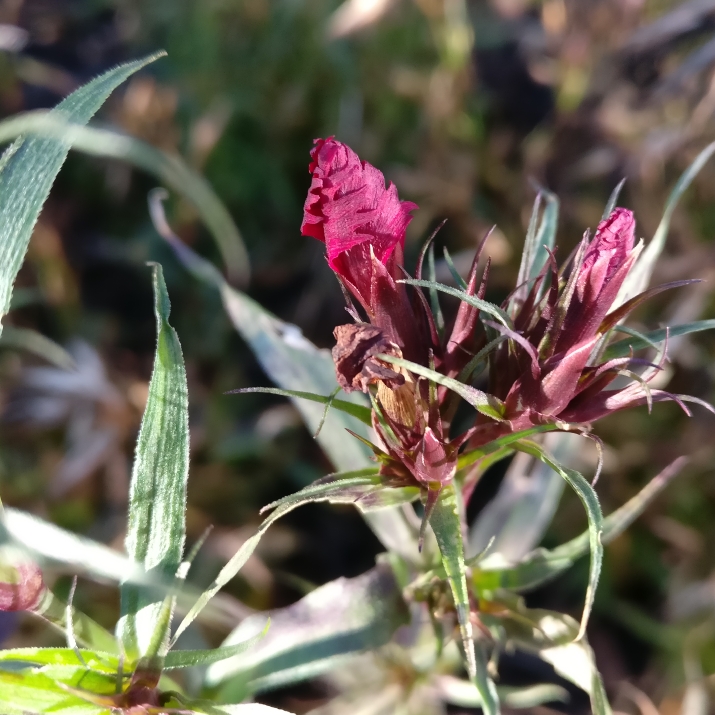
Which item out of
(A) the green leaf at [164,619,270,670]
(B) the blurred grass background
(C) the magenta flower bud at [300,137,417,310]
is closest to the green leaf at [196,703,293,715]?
(A) the green leaf at [164,619,270,670]

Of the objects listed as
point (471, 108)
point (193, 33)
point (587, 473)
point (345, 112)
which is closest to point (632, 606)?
point (587, 473)

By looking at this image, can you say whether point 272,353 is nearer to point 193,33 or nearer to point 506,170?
point 506,170

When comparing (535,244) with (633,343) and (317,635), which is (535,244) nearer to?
(633,343)

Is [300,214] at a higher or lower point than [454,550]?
higher

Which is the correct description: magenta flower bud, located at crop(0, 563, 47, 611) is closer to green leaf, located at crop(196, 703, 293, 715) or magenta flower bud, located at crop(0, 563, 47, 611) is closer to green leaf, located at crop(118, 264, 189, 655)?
green leaf, located at crop(118, 264, 189, 655)

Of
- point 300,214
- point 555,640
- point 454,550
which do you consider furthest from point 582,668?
point 300,214

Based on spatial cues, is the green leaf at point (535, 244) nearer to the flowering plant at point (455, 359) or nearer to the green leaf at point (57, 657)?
the flowering plant at point (455, 359)
